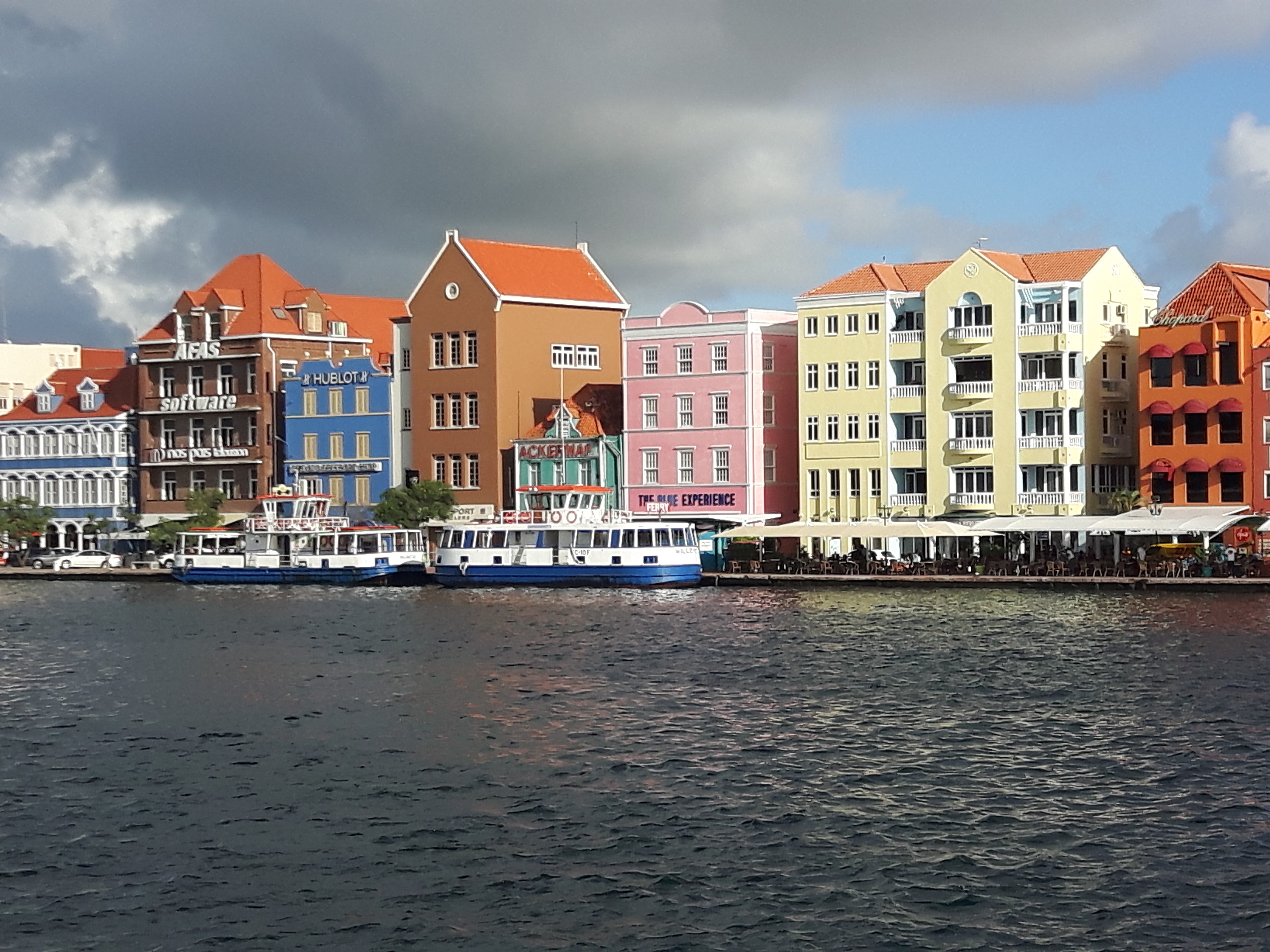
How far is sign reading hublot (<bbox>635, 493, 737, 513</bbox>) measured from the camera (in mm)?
102312

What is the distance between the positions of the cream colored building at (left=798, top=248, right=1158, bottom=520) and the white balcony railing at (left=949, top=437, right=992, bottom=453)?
0.07m

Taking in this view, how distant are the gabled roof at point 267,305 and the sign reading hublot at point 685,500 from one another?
24.0 m

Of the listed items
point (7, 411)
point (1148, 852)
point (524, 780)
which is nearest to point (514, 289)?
point (7, 411)

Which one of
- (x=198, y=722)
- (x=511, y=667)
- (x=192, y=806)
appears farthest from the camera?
(x=511, y=667)

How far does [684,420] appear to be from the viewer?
10450 centimetres

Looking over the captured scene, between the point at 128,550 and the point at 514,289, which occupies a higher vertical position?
the point at 514,289

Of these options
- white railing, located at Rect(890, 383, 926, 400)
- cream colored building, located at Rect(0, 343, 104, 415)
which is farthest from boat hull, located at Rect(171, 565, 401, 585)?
cream colored building, located at Rect(0, 343, 104, 415)

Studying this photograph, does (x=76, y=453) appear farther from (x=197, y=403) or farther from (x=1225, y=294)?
(x=1225, y=294)

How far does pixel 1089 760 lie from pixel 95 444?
105114 millimetres

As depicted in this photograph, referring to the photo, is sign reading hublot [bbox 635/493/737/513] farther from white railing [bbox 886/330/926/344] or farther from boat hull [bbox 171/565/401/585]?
boat hull [bbox 171/565/401/585]

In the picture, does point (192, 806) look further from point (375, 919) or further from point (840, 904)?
point (840, 904)

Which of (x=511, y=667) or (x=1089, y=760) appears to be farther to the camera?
(x=511, y=667)

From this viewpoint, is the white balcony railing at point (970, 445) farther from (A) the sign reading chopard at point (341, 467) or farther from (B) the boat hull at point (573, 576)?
(A) the sign reading chopard at point (341, 467)

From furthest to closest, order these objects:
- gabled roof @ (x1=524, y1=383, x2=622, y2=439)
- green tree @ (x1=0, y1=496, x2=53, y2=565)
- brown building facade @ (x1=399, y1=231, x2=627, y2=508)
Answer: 1. green tree @ (x1=0, y1=496, x2=53, y2=565)
2. brown building facade @ (x1=399, y1=231, x2=627, y2=508)
3. gabled roof @ (x1=524, y1=383, x2=622, y2=439)
